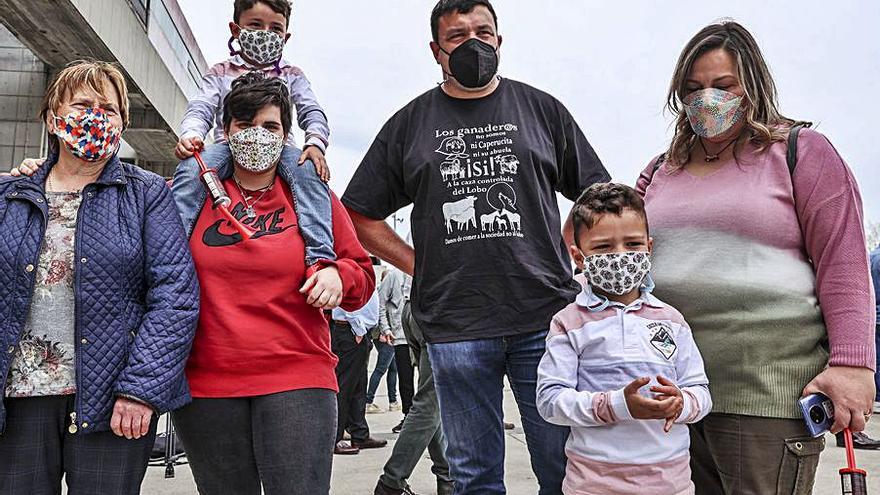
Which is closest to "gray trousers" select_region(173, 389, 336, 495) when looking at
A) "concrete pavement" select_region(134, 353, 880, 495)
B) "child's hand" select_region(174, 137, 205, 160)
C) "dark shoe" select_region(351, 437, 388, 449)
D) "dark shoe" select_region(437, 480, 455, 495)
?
"child's hand" select_region(174, 137, 205, 160)

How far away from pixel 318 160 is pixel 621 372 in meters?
1.38

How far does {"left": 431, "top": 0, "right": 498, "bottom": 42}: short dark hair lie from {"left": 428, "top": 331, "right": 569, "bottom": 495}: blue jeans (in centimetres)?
126

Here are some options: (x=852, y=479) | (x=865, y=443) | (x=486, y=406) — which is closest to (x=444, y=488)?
(x=486, y=406)

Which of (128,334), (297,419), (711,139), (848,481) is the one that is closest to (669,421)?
(848,481)

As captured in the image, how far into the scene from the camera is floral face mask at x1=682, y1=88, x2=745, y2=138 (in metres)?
2.43

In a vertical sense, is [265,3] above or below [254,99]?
above

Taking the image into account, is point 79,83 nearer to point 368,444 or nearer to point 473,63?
point 473,63

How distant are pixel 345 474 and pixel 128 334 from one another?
4.08 m

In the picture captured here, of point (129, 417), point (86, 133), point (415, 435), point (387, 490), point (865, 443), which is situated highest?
point (86, 133)

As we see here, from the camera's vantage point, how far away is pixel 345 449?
722 centimetres

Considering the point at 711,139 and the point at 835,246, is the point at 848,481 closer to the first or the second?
the point at 835,246

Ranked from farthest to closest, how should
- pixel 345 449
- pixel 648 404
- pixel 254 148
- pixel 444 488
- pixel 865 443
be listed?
pixel 345 449, pixel 865 443, pixel 444 488, pixel 254 148, pixel 648 404

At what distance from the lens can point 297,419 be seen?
2.49 metres

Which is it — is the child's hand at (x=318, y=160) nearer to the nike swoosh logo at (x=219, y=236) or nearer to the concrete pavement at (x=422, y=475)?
the nike swoosh logo at (x=219, y=236)
